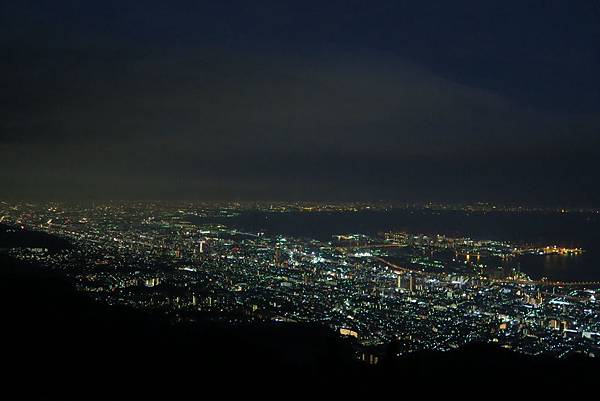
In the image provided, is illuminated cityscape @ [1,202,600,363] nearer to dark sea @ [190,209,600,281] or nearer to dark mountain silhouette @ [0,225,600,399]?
dark sea @ [190,209,600,281]

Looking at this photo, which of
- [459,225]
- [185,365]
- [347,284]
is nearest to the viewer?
[185,365]

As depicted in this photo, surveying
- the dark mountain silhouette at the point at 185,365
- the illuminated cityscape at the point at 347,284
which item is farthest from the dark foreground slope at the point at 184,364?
the illuminated cityscape at the point at 347,284

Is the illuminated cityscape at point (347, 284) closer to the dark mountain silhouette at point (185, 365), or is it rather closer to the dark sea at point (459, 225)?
the dark sea at point (459, 225)

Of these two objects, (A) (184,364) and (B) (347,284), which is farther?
(B) (347,284)

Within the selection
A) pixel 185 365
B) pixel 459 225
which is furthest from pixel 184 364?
pixel 459 225

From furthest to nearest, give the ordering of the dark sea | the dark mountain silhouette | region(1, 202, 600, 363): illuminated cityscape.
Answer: the dark sea < region(1, 202, 600, 363): illuminated cityscape < the dark mountain silhouette

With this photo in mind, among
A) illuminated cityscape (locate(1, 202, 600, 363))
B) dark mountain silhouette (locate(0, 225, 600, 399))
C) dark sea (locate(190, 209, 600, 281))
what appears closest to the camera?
dark mountain silhouette (locate(0, 225, 600, 399))

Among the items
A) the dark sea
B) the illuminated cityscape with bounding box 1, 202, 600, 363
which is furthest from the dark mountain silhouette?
the dark sea

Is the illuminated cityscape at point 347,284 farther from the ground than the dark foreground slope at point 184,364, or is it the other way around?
the dark foreground slope at point 184,364

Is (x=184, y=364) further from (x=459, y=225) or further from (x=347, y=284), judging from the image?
(x=459, y=225)

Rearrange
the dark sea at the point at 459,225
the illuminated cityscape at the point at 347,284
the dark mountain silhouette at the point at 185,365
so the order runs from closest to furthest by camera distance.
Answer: the dark mountain silhouette at the point at 185,365 < the illuminated cityscape at the point at 347,284 < the dark sea at the point at 459,225
